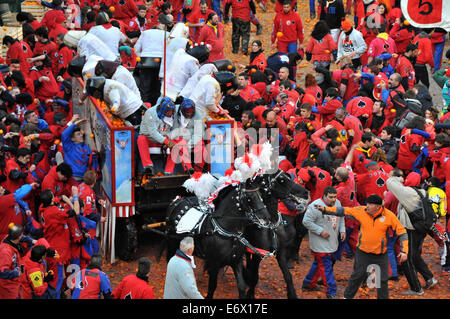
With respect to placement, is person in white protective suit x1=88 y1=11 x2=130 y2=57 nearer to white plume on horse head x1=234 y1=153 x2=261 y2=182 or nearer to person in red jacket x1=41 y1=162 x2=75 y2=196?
person in red jacket x1=41 y1=162 x2=75 y2=196

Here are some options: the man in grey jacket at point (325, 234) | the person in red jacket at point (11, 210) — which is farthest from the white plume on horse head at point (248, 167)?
the person in red jacket at point (11, 210)

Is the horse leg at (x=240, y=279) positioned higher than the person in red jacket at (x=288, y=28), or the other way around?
the person in red jacket at (x=288, y=28)

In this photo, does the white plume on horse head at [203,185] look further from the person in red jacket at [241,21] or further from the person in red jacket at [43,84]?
the person in red jacket at [241,21]

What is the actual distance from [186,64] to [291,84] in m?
2.79

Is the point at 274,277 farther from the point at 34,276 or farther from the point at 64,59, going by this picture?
the point at 64,59

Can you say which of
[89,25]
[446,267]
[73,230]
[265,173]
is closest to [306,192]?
[265,173]

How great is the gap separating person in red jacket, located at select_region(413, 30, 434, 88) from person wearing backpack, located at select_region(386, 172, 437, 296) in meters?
7.30

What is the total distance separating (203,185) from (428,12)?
524cm

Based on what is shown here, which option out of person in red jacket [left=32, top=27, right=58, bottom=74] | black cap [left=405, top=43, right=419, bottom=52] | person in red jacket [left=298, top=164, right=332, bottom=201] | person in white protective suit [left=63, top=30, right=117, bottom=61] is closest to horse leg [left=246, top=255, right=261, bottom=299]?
person in red jacket [left=298, top=164, right=332, bottom=201]

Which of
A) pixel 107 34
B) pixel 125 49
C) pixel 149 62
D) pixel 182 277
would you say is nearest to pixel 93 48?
Result: pixel 107 34

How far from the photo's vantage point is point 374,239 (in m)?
10.5

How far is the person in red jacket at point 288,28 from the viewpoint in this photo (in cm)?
1977

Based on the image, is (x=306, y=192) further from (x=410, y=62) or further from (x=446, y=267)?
(x=410, y=62)

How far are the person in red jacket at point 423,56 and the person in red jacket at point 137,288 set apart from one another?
1134cm
